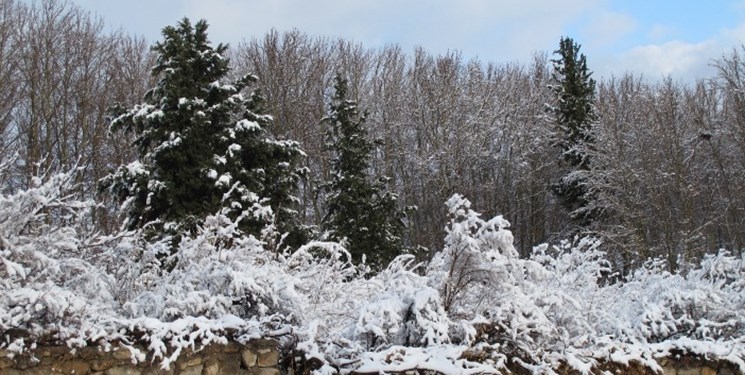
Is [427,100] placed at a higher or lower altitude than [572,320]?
higher

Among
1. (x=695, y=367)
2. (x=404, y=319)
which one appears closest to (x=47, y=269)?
(x=404, y=319)

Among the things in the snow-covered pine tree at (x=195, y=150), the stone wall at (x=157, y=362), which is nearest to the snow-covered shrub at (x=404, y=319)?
the stone wall at (x=157, y=362)

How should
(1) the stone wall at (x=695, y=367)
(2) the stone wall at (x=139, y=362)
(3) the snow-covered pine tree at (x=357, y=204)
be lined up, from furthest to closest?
(3) the snow-covered pine tree at (x=357, y=204) → (1) the stone wall at (x=695, y=367) → (2) the stone wall at (x=139, y=362)

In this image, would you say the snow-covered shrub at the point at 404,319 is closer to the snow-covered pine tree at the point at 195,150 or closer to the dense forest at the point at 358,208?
the dense forest at the point at 358,208

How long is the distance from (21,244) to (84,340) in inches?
35.1

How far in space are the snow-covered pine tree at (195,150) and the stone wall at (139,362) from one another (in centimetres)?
626

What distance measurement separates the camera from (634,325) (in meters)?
6.82

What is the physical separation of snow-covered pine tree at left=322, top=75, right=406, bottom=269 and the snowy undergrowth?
35.0 feet

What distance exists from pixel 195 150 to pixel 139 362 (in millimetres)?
8227

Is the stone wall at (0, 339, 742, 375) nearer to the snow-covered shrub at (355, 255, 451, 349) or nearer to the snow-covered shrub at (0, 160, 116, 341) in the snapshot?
the snow-covered shrub at (0, 160, 116, 341)

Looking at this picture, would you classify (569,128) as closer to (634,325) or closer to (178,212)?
(178,212)

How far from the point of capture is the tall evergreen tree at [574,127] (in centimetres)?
2398

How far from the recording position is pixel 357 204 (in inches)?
706

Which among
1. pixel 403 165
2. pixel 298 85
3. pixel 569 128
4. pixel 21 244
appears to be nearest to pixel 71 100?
pixel 298 85
